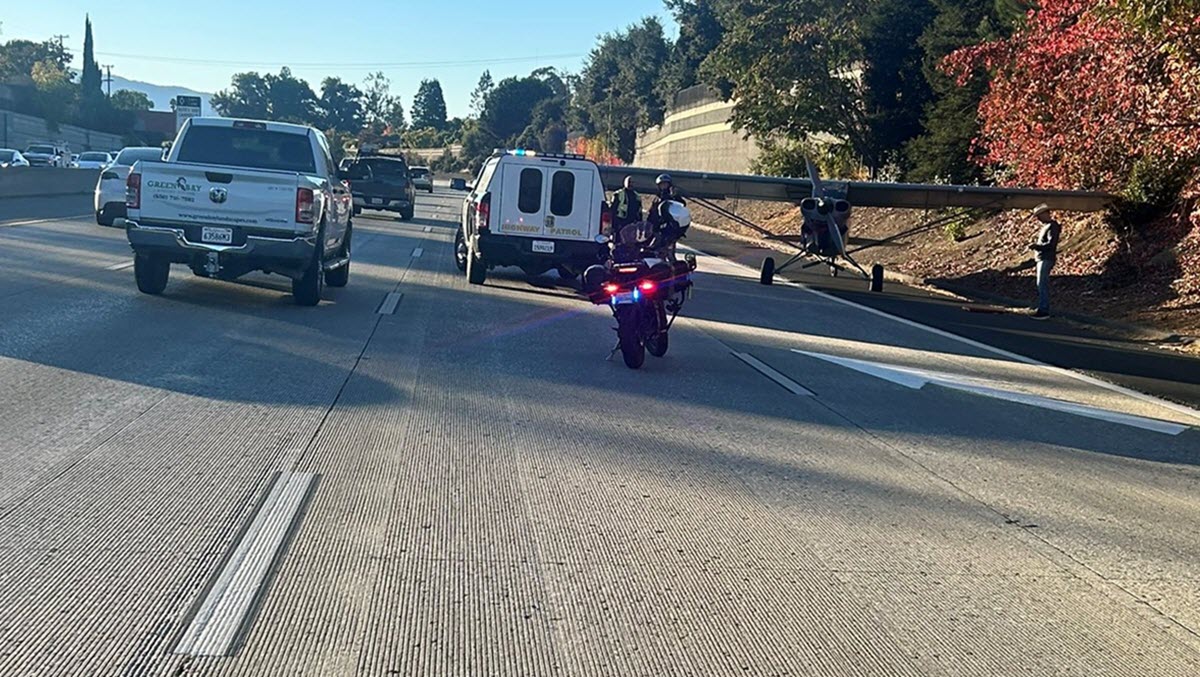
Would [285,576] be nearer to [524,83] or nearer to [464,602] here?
[464,602]

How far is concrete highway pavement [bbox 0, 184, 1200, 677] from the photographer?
4668 mm

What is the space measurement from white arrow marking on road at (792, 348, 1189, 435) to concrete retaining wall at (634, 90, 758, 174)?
3796 cm

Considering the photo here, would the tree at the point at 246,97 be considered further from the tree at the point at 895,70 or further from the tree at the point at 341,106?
the tree at the point at 895,70

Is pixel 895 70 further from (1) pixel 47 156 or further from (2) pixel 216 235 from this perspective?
A: (1) pixel 47 156

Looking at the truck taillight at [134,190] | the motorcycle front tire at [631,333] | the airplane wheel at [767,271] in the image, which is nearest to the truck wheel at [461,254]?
the airplane wheel at [767,271]

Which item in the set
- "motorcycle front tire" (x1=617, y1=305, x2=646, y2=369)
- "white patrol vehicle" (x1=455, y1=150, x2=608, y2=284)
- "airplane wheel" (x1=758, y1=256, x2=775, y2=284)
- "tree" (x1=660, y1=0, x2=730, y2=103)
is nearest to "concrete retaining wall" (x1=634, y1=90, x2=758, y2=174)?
"tree" (x1=660, y1=0, x2=730, y2=103)

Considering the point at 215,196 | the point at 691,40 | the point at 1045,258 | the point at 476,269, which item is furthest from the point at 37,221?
the point at 691,40

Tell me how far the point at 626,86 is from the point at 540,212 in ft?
227

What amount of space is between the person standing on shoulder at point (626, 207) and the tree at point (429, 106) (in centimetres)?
16233

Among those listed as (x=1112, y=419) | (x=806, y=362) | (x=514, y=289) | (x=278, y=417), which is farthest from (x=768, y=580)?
(x=514, y=289)

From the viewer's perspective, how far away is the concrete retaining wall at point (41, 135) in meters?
73.9

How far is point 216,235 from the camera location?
13.1 metres

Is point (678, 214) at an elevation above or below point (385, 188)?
above

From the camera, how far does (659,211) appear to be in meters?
13.5
